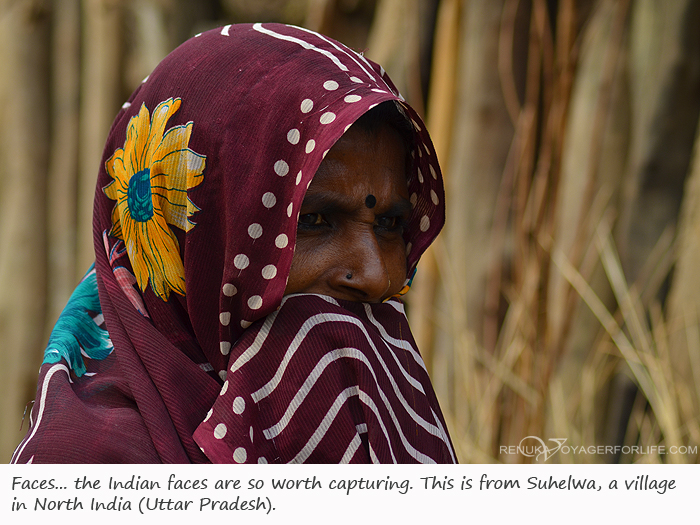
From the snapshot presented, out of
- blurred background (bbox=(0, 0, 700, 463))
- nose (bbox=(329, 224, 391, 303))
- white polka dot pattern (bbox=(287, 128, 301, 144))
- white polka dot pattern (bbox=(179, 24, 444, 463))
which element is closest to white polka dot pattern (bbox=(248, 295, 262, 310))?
white polka dot pattern (bbox=(179, 24, 444, 463))

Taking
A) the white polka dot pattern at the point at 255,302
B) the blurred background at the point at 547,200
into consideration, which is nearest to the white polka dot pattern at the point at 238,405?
the white polka dot pattern at the point at 255,302

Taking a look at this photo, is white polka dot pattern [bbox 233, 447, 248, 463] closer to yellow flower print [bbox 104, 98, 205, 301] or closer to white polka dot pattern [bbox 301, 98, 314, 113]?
yellow flower print [bbox 104, 98, 205, 301]

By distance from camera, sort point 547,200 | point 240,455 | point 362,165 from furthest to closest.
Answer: point 547,200 → point 362,165 → point 240,455

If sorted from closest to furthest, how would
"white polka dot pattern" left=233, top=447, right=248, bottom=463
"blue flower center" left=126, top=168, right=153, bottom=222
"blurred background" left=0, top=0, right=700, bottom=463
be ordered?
1. "white polka dot pattern" left=233, top=447, right=248, bottom=463
2. "blue flower center" left=126, top=168, right=153, bottom=222
3. "blurred background" left=0, top=0, right=700, bottom=463

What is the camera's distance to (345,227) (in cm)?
83

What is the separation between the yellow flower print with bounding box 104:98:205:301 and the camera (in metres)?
0.82

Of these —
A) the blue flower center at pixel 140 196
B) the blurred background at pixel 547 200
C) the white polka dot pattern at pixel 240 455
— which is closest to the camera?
the white polka dot pattern at pixel 240 455

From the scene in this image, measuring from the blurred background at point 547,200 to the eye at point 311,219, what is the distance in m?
0.96

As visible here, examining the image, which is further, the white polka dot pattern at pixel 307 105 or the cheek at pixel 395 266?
the cheek at pixel 395 266

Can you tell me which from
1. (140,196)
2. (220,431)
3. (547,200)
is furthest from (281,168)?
(547,200)

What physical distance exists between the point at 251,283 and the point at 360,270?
6.0 inches

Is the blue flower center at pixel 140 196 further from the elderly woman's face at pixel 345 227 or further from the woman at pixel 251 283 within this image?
the elderly woman's face at pixel 345 227

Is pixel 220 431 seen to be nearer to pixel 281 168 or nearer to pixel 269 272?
pixel 269 272

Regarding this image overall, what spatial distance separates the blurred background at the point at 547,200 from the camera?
1.63 metres
